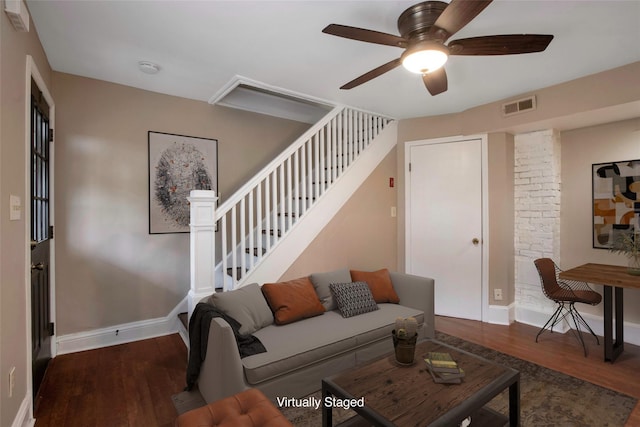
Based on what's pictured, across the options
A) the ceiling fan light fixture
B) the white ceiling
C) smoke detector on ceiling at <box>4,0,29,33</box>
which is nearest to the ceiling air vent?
A: the white ceiling

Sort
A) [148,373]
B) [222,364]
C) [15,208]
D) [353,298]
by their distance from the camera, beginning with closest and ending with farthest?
[15,208] < [222,364] < [148,373] < [353,298]

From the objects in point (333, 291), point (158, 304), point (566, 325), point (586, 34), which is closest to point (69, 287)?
point (158, 304)

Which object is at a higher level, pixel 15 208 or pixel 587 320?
pixel 15 208

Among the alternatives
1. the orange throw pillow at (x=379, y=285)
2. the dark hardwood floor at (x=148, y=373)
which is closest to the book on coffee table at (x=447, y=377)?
the dark hardwood floor at (x=148, y=373)

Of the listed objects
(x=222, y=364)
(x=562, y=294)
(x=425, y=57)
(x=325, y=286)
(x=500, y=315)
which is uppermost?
(x=425, y=57)

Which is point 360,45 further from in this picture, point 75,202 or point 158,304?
point 158,304

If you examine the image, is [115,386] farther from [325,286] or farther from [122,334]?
[325,286]

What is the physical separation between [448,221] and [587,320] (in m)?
1.74

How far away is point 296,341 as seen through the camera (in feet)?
7.43

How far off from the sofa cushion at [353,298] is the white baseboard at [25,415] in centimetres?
215

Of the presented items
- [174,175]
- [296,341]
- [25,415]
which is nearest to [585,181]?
[296,341]

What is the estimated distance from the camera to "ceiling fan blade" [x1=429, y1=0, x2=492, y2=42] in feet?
4.53

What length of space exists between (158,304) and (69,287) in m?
0.79

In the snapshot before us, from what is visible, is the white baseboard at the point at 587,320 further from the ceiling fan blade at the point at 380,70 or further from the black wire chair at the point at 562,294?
the ceiling fan blade at the point at 380,70
